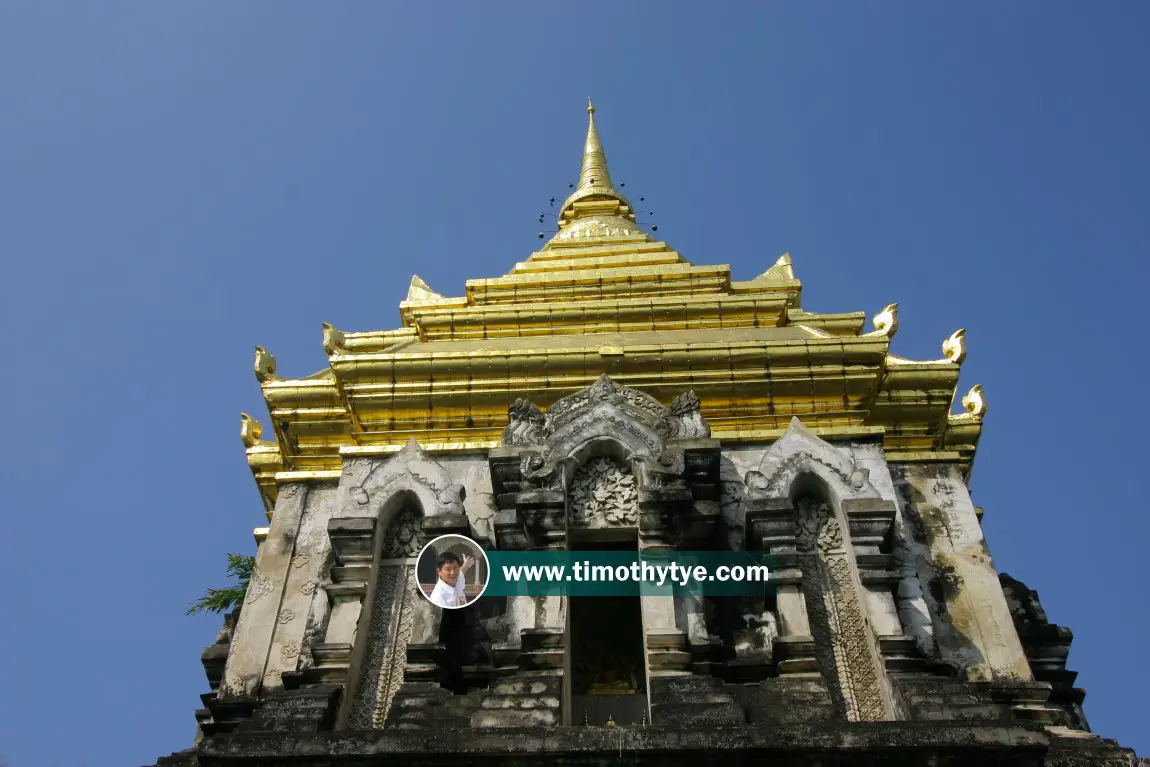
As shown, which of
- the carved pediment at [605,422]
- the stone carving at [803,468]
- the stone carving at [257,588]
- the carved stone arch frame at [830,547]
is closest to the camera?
the carved stone arch frame at [830,547]

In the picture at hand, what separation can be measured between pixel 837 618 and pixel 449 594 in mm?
3573

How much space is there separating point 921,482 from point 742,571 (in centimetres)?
269

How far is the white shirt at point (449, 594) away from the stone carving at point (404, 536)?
830 mm

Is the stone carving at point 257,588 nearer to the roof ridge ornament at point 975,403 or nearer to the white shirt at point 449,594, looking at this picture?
the white shirt at point 449,594

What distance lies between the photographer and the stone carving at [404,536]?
34.2 feet

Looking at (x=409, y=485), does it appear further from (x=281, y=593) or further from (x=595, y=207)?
(x=595, y=207)

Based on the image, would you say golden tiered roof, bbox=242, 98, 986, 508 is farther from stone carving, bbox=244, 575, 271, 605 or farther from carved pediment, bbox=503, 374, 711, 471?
stone carving, bbox=244, 575, 271, 605

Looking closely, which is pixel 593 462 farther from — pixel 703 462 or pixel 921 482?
pixel 921 482

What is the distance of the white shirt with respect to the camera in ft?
31.4

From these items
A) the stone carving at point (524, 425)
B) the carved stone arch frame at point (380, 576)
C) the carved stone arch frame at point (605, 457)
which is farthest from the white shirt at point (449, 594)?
the stone carving at point (524, 425)

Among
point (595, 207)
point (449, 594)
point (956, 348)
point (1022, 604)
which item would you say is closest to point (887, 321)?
point (956, 348)

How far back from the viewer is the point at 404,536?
34.5 ft

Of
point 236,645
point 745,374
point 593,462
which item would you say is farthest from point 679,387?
point 236,645

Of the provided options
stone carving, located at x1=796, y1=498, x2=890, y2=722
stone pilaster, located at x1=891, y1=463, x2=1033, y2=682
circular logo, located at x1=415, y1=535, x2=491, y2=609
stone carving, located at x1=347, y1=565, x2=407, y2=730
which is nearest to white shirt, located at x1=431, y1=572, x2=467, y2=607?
circular logo, located at x1=415, y1=535, x2=491, y2=609
